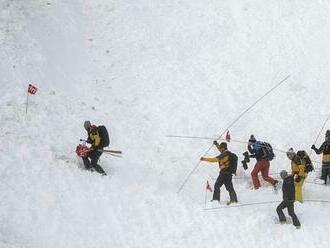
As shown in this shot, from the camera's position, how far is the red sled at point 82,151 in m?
15.4

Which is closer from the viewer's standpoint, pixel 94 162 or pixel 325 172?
pixel 94 162

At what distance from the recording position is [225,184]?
14891 mm

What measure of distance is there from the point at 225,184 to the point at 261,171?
1760mm

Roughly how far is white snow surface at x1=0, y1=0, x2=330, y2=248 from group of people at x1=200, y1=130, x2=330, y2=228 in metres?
0.41

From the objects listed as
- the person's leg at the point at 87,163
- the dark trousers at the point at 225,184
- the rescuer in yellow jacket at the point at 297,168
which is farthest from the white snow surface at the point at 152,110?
the rescuer in yellow jacket at the point at 297,168

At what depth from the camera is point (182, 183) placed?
16.3 m

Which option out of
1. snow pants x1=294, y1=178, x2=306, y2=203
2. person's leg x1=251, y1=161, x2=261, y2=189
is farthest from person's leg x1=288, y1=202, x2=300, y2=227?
person's leg x1=251, y1=161, x2=261, y2=189

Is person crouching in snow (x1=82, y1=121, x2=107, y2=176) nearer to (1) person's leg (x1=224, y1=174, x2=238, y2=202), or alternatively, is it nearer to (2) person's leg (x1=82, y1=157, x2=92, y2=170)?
(2) person's leg (x1=82, y1=157, x2=92, y2=170)

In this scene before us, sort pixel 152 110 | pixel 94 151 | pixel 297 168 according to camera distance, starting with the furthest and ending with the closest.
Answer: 1. pixel 152 110
2. pixel 94 151
3. pixel 297 168

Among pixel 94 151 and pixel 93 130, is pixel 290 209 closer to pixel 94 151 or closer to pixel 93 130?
pixel 94 151

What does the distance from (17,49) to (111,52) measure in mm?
3853

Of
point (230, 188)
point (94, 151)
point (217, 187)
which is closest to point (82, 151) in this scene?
point (94, 151)

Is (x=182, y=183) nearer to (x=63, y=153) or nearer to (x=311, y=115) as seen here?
(x=63, y=153)

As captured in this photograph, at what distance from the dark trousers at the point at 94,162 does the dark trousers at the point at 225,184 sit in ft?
10.8
